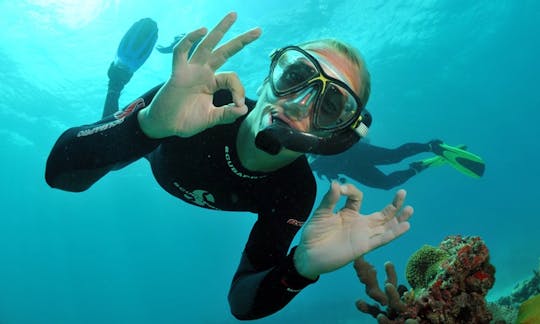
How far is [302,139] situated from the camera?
2658 millimetres

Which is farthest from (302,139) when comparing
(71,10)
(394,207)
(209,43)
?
(71,10)

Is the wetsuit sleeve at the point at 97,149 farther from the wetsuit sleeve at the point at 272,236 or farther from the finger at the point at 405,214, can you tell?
the finger at the point at 405,214

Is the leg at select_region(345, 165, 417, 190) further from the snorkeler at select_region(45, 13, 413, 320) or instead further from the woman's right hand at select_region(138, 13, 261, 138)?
the woman's right hand at select_region(138, 13, 261, 138)

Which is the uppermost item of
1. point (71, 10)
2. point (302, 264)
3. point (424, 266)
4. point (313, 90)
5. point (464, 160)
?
point (71, 10)

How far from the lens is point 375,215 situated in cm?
259

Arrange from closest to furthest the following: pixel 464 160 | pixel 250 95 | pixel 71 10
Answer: pixel 464 160 < pixel 71 10 < pixel 250 95

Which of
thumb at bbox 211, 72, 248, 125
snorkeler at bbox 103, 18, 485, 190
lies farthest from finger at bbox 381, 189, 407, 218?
snorkeler at bbox 103, 18, 485, 190

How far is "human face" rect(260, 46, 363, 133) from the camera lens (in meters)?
2.83

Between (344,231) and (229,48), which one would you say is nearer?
(229,48)

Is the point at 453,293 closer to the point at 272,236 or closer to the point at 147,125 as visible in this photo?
the point at 272,236

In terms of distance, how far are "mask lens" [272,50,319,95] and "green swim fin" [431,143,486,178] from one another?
11513 millimetres

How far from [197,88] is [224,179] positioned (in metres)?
1.35

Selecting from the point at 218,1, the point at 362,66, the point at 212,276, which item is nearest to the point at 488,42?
the point at 218,1

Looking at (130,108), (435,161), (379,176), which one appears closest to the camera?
(130,108)
